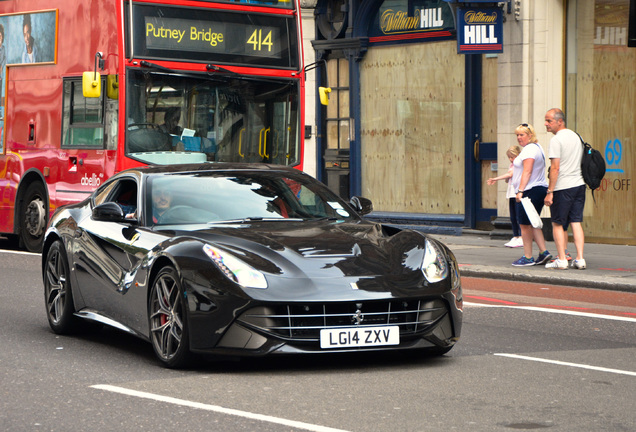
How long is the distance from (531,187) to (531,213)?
0.50 meters

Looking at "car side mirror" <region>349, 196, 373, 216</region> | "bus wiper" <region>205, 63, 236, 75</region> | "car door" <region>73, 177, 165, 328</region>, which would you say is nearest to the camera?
"car door" <region>73, 177, 165, 328</region>

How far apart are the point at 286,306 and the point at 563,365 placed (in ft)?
6.36

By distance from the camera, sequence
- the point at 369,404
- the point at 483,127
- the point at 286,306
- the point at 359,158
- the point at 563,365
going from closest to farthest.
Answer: the point at 369,404 < the point at 286,306 < the point at 563,365 < the point at 483,127 < the point at 359,158

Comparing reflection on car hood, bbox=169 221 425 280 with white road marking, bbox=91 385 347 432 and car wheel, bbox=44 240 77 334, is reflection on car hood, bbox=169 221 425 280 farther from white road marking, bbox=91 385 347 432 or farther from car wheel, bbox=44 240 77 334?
car wheel, bbox=44 240 77 334

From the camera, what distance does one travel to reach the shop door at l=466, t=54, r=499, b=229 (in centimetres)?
2028

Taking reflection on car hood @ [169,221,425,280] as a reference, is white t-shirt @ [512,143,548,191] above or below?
above

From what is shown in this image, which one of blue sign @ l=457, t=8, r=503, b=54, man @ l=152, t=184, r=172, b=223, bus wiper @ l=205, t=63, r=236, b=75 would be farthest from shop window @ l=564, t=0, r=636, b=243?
man @ l=152, t=184, r=172, b=223

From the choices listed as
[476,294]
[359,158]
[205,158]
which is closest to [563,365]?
[476,294]

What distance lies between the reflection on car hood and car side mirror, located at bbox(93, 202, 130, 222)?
58cm

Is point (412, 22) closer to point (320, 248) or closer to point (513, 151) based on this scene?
point (513, 151)

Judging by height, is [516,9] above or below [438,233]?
above

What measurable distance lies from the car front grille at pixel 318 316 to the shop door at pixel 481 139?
518 inches

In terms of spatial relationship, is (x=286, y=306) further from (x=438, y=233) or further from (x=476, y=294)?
(x=438, y=233)

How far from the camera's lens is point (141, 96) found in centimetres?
1502
